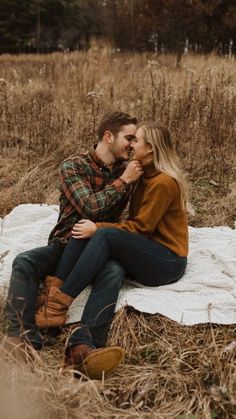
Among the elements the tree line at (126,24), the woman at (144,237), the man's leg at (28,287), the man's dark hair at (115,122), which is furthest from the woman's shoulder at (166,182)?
the tree line at (126,24)

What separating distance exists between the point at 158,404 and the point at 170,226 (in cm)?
103

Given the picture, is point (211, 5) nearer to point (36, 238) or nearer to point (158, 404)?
point (36, 238)

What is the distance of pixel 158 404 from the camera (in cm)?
242

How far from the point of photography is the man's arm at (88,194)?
306cm

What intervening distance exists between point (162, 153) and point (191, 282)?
750 mm

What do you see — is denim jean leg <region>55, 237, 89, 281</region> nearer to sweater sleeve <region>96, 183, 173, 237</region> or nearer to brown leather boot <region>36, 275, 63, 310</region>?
brown leather boot <region>36, 275, 63, 310</region>

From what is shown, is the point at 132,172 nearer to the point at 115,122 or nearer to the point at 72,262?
the point at 115,122

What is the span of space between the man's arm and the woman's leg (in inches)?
7.4

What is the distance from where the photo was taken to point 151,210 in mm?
2990

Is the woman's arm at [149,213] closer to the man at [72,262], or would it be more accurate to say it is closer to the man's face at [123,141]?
the man at [72,262]

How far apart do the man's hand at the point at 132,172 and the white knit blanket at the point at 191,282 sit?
589 mm

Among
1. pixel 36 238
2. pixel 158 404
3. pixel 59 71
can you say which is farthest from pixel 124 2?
pixel 158 404

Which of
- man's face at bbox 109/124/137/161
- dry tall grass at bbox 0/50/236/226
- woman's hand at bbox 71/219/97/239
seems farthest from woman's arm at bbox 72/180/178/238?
dry tall grass at bbox 0/50/236/226

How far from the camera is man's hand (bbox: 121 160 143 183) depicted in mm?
3080
